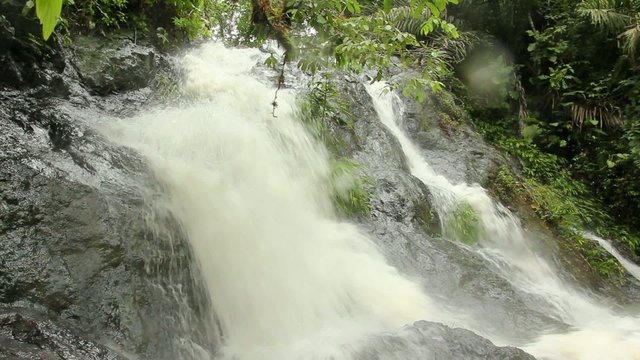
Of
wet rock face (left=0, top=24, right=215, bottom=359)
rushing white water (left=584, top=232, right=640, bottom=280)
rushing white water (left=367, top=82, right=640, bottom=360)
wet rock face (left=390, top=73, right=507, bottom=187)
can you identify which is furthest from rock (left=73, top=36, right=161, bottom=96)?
rushing white water (left=584, top=232, right=640, bottom=280)

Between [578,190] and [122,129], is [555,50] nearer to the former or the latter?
[578,190]

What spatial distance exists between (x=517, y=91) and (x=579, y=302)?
18.8 feet

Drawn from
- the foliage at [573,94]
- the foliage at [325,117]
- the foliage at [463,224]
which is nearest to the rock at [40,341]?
the foliage at [325,117]

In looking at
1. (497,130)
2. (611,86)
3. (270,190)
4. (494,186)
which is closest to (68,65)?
(270,190)

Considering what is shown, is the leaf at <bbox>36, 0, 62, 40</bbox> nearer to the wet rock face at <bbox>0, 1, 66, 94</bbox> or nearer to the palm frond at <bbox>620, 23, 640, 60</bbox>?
the wet rock face at <bbox>0, 1, 66, 94</bbox>

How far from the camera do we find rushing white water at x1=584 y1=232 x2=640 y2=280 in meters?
7.34

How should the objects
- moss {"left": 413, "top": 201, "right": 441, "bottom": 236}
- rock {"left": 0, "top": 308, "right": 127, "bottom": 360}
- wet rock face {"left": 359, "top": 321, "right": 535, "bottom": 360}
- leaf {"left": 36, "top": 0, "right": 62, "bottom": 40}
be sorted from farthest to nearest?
moss {"left": 413, "top": 201, "right": 441, "bottom": 236} < wet rock face {"left": 359, "top": 321, "right": 535, "bottom": 360} < rock {"left": 0, "top": 308, "right": 127, "bottom": 360} < leaf {"left": 36, "top": 0, "right": 62, "bottom": 40}

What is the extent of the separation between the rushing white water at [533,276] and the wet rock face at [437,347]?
0.63m

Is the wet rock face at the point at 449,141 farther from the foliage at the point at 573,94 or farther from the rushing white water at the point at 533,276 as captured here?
the foliage at the point at 573,94

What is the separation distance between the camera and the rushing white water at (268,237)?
3854 mm

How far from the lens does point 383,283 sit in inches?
184

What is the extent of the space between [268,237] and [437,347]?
1941 millimetres

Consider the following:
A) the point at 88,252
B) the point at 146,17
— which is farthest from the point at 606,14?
the point at 88,252

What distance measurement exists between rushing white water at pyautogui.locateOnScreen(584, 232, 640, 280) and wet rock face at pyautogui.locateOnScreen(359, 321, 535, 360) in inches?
197
